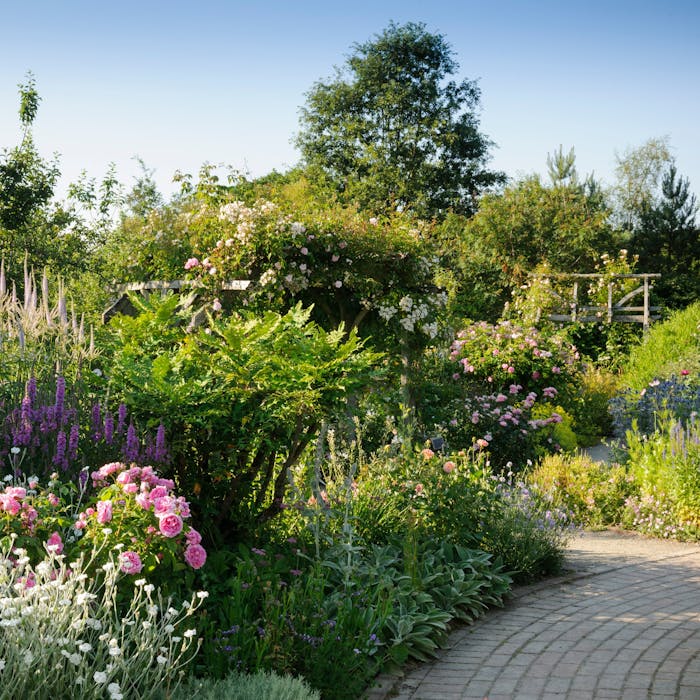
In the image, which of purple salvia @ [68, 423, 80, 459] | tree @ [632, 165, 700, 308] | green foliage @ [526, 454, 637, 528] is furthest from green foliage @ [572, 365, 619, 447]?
tree @ [632, 165, 700, 308]

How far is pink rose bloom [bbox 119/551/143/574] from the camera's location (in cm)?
282

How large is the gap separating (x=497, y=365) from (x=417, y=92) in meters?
17.9

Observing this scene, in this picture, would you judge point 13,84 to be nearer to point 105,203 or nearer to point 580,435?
point 105,203

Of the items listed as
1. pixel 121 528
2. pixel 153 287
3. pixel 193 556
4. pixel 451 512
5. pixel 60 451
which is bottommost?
pixel 451 512

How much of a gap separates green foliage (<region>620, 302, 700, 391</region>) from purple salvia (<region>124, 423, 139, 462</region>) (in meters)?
9.10

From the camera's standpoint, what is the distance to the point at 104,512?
3.01 m

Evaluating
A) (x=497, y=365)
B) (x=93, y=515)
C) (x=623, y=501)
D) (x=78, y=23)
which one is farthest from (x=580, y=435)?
(x=93, y=515)

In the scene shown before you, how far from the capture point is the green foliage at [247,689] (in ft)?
8.95

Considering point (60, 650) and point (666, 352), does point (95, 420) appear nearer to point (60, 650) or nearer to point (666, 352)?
point (60, 650)

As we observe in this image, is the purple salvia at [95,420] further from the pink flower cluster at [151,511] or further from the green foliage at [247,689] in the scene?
the green foliage at [247,689]

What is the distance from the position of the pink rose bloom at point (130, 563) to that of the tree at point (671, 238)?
21.6 meters

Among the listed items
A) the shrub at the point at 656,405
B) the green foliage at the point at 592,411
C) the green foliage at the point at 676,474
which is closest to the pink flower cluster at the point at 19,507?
the green foliage at the point at 676,474

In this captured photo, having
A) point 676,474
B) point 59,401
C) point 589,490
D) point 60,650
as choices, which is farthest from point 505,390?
point 60,650

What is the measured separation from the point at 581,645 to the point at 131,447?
2.41 metres
